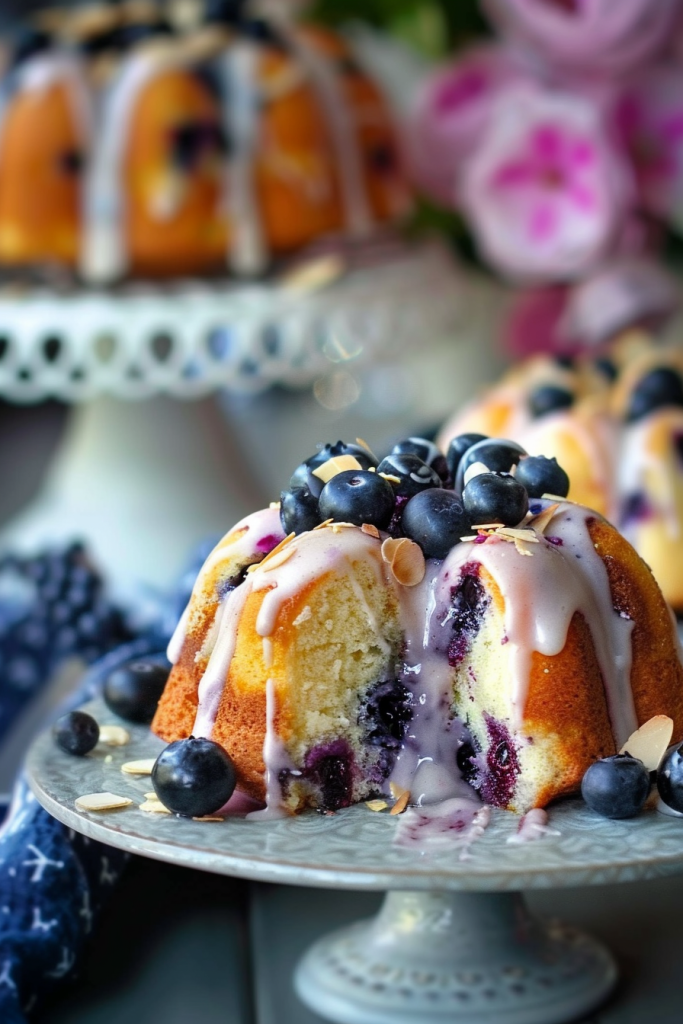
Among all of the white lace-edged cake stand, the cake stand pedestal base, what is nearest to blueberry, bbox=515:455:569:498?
the cake stand pedestal base

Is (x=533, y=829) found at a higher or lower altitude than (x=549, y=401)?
lower

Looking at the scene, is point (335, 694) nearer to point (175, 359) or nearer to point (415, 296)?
point (175, 359)

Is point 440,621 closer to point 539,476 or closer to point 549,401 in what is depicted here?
point 539,476

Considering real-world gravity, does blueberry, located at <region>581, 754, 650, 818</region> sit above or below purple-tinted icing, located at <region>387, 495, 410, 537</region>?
below

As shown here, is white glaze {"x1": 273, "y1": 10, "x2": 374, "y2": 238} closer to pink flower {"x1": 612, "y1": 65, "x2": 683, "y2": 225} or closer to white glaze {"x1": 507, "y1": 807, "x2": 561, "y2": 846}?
pink flower {"x1": 612, "y1": 65, "x2": 683, "y2": 225}

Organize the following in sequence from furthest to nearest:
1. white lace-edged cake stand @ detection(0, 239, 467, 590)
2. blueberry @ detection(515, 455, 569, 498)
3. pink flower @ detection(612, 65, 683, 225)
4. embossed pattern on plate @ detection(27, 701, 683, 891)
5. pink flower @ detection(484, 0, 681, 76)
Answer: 1. pink flower @ detection(612, 65, 683, 225)
2. pink flower @ detection(484, 0, 681, 76)
3. white lace-edged cake stand @ detection(0, 239, 467, 590)
4. blueberry @ detection(515, 455, 569, 498)
5. embossed pattern on plate @ detection(27, 701, 683, 891)

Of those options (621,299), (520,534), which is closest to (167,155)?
(621,299)

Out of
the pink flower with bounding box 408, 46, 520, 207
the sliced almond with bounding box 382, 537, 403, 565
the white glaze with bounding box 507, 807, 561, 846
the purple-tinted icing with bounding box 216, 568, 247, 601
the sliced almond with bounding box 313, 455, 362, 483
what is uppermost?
the pink flower with bounding box 408, 46, 520, 207

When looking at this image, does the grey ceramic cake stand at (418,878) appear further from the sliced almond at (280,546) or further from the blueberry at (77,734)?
the sliced almond at (280,546)
